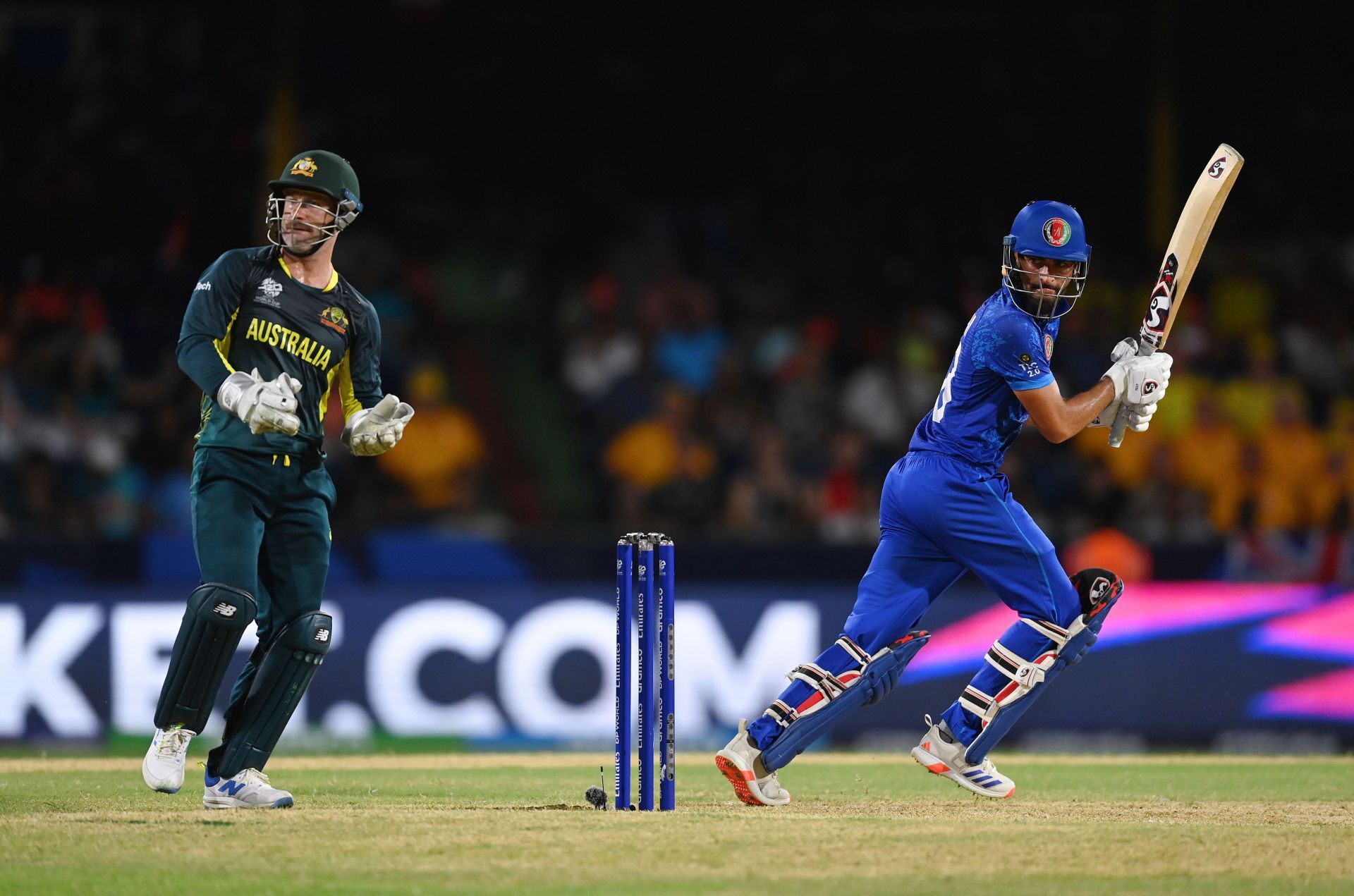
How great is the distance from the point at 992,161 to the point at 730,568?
701cm

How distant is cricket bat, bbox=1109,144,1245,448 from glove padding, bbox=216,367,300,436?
3.24 m

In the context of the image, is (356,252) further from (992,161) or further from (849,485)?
(992,161)

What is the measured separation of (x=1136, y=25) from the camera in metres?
17.4

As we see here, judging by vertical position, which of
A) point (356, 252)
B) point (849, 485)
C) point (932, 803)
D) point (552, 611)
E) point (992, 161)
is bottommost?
point (932, 803)

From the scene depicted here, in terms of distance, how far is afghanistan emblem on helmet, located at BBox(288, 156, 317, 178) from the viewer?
20.9 feet

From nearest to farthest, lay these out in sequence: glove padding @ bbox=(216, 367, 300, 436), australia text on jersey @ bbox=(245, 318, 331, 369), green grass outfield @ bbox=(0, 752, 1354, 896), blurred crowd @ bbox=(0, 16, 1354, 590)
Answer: green grass outfield @ bbox=(0, 752, 1354, 896)
glove padding @ bbox=(216, 367, 300, 436)
australia text on jersey @ bbox=(245, 318, 331, 369)
blurred crowd @ bbox=(0, 16, 1354, 590)

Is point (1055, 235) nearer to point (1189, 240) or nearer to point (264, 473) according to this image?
point (1189, 240)

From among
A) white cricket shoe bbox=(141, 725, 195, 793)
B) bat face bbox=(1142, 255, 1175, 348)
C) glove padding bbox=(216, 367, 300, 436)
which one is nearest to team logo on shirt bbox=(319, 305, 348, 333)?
glove padding bbox=(216, 367, 300, 436)

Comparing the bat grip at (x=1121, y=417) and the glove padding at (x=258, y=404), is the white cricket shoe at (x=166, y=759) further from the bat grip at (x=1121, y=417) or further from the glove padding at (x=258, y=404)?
the bat grip at (x=1121, y=417)

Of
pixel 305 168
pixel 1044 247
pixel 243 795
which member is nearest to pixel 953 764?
pixel 1044 247

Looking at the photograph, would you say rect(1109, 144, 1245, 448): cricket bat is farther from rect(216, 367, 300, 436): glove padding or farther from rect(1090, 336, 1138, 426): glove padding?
rect(216, 367, 300, 436): glove padding

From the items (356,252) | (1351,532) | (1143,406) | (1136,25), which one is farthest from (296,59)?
(1143,406)

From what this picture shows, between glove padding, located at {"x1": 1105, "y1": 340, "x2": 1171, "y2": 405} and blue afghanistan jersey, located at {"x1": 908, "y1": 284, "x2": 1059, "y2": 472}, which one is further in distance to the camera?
glove padding, located at {"x1": 1105, "y1": 340, "x2": 1171, "y2": 405}

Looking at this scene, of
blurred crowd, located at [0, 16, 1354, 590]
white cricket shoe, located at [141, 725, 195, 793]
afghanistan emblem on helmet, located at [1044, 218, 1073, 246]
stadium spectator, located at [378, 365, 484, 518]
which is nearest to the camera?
white cricket shoe, located at [141, 725, 195, 793]
